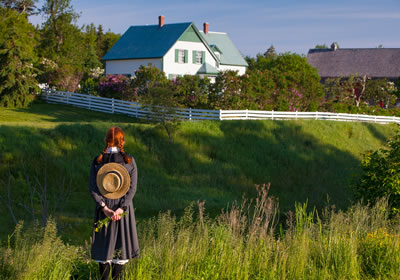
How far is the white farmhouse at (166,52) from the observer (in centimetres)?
4288

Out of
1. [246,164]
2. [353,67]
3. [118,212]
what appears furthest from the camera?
[353,67]

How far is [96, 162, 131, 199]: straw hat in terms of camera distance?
18.5 ft

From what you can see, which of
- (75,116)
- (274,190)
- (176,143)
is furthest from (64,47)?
(274,190)

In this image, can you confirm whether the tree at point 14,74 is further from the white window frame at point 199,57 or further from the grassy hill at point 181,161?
the white window frame at point 199,57

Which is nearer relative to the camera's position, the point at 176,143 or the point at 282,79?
the point at 176,143

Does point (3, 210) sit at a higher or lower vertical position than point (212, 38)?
lower

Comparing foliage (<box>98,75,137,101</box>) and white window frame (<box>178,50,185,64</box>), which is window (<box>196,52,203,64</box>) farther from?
foliage (<box>98,75,137,101</box>)

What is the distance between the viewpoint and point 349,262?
255 inches

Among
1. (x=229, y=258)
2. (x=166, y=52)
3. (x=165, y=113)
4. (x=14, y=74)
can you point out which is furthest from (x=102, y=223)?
(x=166, y=52)

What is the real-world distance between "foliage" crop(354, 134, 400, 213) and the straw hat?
264 inches

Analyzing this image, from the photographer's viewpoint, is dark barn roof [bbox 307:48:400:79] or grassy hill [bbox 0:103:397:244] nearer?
grassy hill [bbox 0:103:397:244]

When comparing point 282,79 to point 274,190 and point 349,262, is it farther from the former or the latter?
point 349,262

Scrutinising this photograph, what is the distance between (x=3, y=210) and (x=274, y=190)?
10880mm

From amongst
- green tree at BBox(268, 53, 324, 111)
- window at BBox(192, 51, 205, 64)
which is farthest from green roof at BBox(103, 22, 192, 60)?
green tree at BBox(268, 53, 324, 111)
